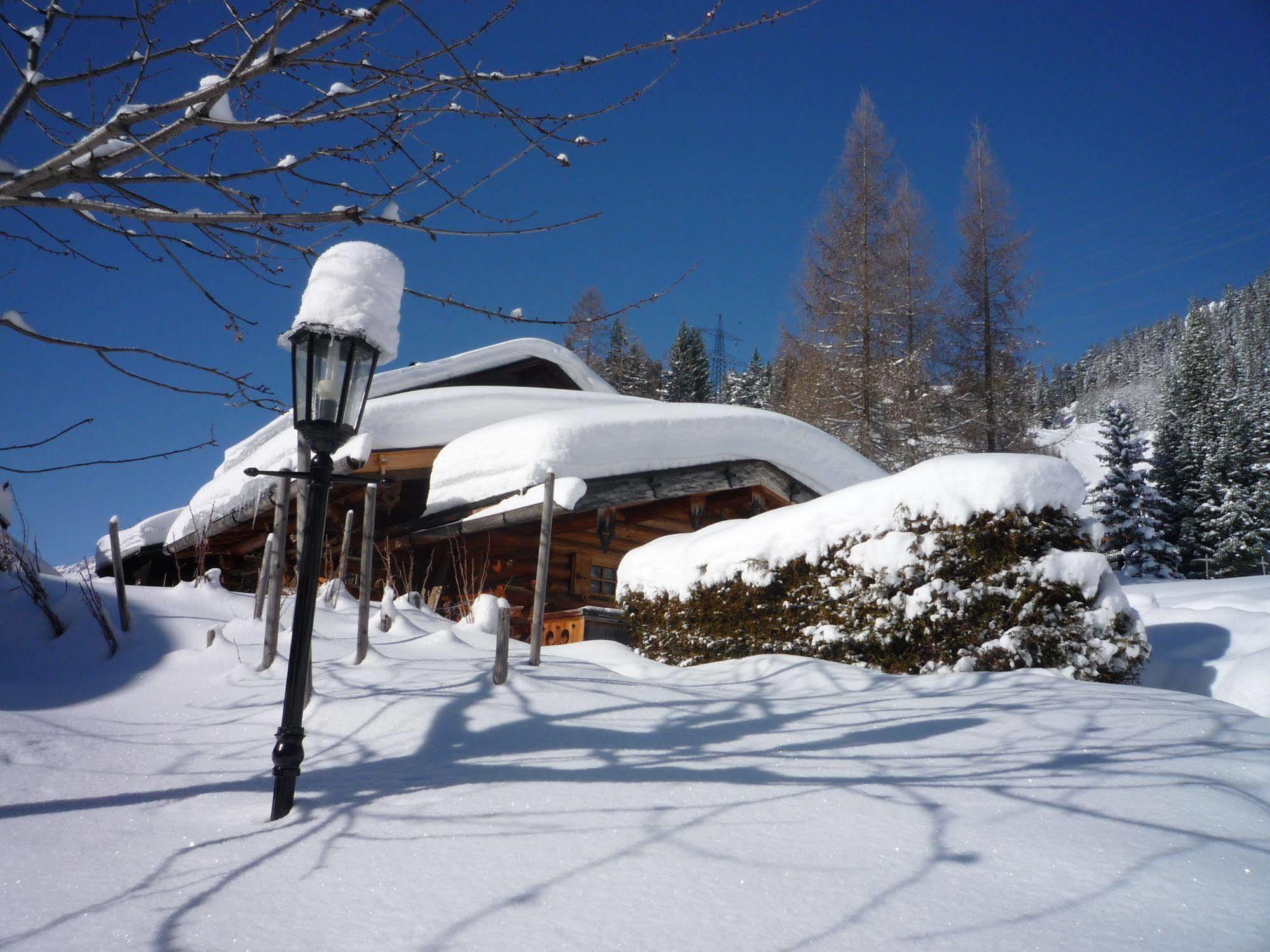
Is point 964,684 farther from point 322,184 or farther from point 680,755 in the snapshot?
point 322,184

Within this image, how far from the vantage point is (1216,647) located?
5891 millimetres

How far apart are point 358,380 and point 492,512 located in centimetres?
523

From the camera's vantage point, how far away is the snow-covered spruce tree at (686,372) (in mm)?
Result: 39062

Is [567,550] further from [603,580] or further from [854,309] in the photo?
[854,309]

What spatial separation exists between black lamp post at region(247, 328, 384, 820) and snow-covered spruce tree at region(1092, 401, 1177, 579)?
30012 mm

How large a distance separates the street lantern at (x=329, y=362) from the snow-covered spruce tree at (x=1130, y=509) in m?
29.9

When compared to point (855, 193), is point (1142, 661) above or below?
below

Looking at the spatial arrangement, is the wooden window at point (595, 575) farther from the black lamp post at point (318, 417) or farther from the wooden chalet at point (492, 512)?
the black lamp post at point (318, 417)

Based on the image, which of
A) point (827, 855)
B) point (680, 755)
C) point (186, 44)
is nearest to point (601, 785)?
point (680, 755)

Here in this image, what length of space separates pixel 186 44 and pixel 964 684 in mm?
5391

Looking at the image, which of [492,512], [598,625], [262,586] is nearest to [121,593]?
[262,586]

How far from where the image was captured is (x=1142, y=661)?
5238 mm

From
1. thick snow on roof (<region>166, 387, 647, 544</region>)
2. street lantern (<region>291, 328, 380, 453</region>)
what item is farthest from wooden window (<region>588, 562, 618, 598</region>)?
street lantern (<region>291, 328, 380, 453</region>)

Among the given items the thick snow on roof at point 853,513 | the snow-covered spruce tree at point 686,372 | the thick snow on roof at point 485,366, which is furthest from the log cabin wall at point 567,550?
the snow-covered spruce tree at point 686,372
